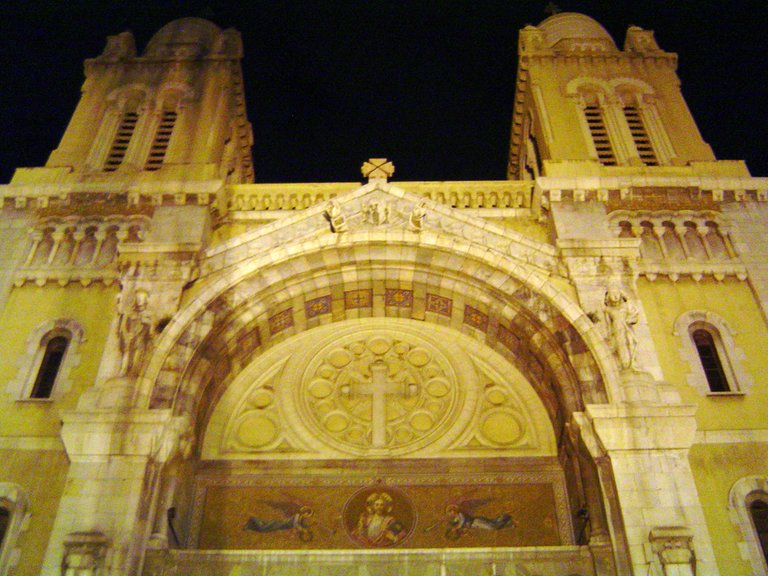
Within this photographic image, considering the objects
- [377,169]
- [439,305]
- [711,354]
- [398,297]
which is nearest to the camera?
[711,354]

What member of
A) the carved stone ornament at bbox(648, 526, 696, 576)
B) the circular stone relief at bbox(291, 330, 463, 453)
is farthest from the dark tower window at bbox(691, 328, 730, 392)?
the circular stone relief at bbox(291, 330, 463, 453)

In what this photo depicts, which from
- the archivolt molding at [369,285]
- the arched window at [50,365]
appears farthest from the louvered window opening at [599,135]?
the arched window at [50,365]

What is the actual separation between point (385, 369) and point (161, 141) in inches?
369

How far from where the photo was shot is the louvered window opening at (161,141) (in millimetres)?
20417

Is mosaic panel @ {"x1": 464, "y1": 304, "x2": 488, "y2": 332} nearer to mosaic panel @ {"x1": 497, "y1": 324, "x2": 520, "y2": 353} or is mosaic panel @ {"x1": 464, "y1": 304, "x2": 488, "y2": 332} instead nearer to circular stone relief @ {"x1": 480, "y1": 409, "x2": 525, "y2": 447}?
mosaic panel @ {"x1": 497, "y1": 324, "x2": 520, "y2": 353}

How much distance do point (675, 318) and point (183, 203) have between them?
11.0 meters

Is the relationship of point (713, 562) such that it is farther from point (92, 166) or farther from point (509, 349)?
point (92, 166)

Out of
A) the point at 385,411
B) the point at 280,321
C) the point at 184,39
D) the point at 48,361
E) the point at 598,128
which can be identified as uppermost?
the point at 184,39

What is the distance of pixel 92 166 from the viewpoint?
64.6ft

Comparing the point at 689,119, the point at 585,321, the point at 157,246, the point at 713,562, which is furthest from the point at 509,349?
the point at 689,119

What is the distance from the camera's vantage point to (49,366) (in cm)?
1552

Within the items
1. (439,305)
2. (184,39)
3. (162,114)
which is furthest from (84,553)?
(184,39)

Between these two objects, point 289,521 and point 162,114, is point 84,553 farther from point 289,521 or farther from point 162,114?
point 162,114

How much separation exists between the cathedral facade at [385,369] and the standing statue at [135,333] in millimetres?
52
